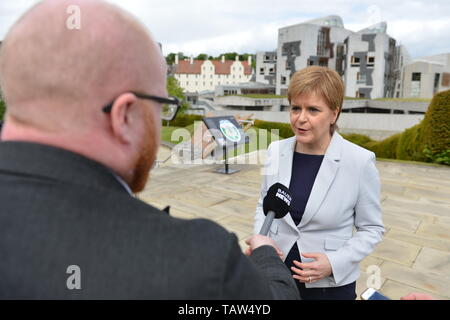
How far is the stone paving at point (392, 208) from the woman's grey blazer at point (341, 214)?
1.80 m

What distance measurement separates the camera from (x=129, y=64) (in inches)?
39.1

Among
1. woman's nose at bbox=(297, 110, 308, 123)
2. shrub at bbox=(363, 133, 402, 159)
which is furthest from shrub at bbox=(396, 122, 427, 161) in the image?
woman's nose at bbox=(297, 110, 308, 123)

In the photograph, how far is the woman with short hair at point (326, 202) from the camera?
7.55 feet

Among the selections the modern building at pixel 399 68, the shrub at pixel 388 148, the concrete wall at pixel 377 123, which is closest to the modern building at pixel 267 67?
the modern building at pixel 399 68

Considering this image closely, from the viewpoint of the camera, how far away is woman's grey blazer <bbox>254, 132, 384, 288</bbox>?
2324 mm

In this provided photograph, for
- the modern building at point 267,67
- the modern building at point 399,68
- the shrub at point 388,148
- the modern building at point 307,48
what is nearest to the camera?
the shrub at point 388,148

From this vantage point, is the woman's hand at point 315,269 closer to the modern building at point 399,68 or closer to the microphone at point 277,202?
the microphone at point 277,202

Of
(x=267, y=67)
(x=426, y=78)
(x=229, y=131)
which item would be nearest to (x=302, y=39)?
(x=267, y=67)

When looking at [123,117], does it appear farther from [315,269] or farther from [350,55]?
Result: [350,55]

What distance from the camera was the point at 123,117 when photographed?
1008 millimetres

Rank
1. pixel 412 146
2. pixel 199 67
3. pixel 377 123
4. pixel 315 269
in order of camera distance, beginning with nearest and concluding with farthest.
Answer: pixel 315 269 → pixel 412 146 → pixel 377 123 → pixel 199 67

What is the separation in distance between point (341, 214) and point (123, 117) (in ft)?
6.00

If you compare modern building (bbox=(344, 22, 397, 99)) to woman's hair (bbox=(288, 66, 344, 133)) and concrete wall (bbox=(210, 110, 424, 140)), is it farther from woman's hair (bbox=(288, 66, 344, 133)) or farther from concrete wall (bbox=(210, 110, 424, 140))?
woman's hair (bbox=(288, 66, 344, 133))
